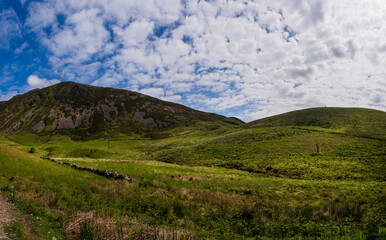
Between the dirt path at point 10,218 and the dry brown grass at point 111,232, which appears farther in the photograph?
the dry brown grass at point 111,232

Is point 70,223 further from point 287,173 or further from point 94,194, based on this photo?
point 287,173

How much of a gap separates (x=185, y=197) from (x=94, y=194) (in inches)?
304

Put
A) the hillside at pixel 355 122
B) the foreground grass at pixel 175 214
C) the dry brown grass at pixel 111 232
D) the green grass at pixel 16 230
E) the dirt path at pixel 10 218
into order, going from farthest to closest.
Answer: the hillside at pixel 355 122 < the foreground grass at pixel 175 214 < the dry brown grass at pixel 111 232 < the dirt path at pixel 10 218 < the green grass at pixel 16 230

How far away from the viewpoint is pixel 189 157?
2239 inches

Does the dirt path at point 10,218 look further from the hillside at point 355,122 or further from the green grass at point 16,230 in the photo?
the hillside at point 355,122

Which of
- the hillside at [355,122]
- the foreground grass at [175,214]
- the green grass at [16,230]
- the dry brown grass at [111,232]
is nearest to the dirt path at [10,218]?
the green grass at [16,230]

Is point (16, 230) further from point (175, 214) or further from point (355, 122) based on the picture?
point (355, 122)

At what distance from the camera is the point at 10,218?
26.9ft

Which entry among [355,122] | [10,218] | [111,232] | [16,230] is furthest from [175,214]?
[355,122]

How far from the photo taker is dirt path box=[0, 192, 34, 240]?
23.8 ft

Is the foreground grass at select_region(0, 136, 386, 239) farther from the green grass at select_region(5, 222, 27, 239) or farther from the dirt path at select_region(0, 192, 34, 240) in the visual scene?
the green grass at select_region(5, 222, 27, 239)

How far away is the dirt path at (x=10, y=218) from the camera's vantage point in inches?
286

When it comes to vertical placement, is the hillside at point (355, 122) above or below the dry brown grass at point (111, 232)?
above

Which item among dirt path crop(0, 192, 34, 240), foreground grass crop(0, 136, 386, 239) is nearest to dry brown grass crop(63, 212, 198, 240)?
foreground grass crop(0, 136, 386, 239)
